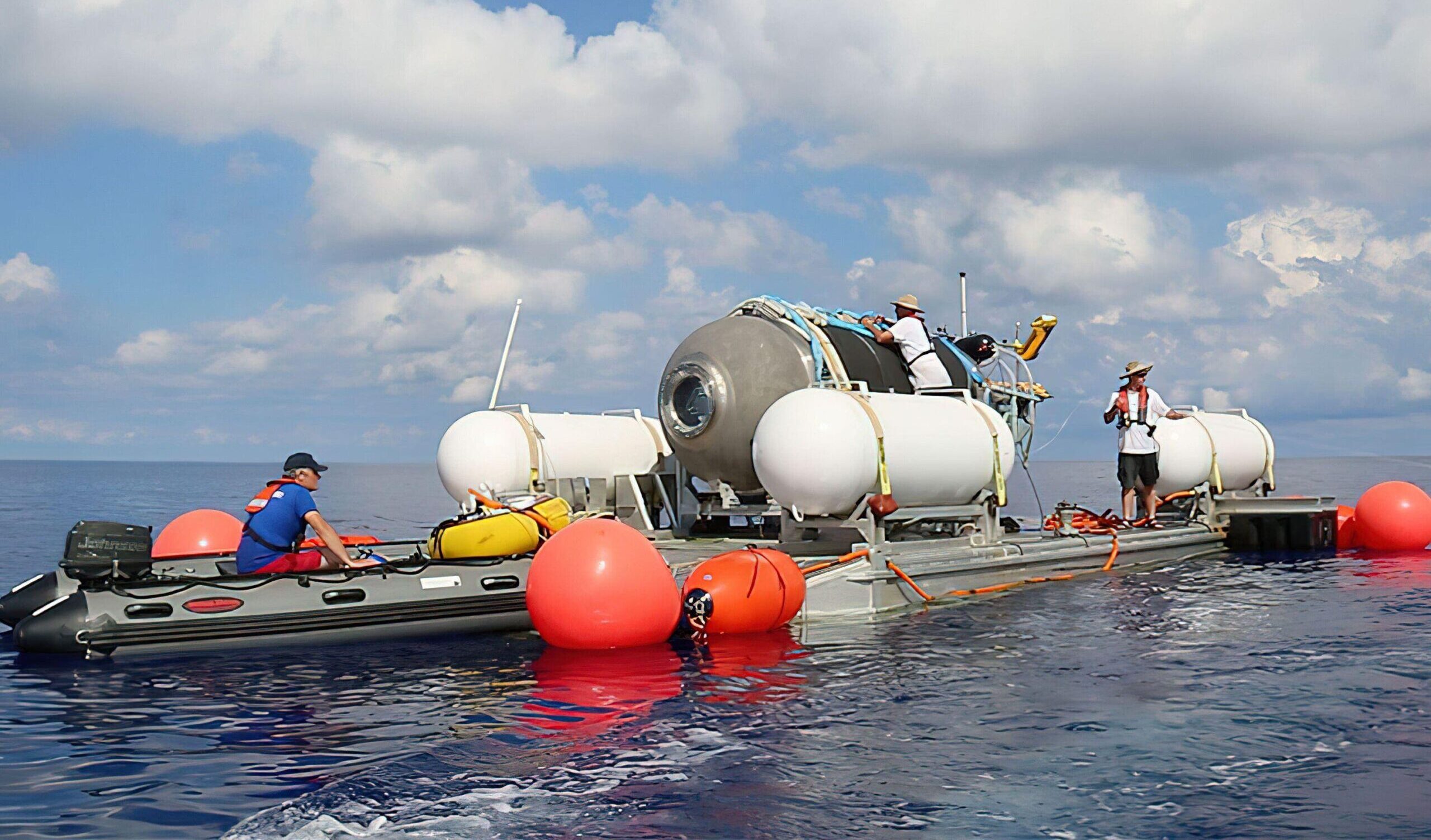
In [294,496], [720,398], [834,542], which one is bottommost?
[834,542]

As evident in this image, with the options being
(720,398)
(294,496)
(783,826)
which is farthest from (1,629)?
(783,826)

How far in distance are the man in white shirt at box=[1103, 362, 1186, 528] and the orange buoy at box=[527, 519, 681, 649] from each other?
929 cm

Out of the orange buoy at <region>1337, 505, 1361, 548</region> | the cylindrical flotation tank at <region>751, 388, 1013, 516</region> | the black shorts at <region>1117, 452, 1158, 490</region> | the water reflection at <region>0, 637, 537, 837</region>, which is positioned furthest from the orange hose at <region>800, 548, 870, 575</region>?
the orange buoy at <region>1337, 505, 1361, 548</region>

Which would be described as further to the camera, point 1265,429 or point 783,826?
point 1265,429

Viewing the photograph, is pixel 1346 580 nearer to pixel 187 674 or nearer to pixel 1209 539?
pixel 1209 539

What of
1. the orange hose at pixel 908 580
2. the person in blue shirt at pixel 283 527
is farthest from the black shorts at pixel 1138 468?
the person in blue shirt at pixel 283 527

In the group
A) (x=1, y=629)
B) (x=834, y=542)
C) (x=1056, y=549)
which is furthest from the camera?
(x=1056, y=549)

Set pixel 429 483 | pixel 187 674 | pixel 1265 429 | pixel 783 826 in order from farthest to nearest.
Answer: pixel 429 483
pixel 1265 429
pixel 187 674
pixel 783 826

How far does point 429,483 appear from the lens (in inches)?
3147

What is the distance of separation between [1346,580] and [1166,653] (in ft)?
21.6

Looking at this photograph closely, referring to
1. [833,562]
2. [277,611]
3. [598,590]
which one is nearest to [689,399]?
[833,562]

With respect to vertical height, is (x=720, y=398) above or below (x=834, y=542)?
above

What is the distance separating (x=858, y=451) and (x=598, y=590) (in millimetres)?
3461

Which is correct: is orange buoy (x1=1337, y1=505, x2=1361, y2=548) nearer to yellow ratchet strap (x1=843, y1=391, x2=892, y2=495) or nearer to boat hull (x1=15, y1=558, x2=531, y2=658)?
yellow ratchet strap (x1=843, y1=391, x2=892, y2=495)
